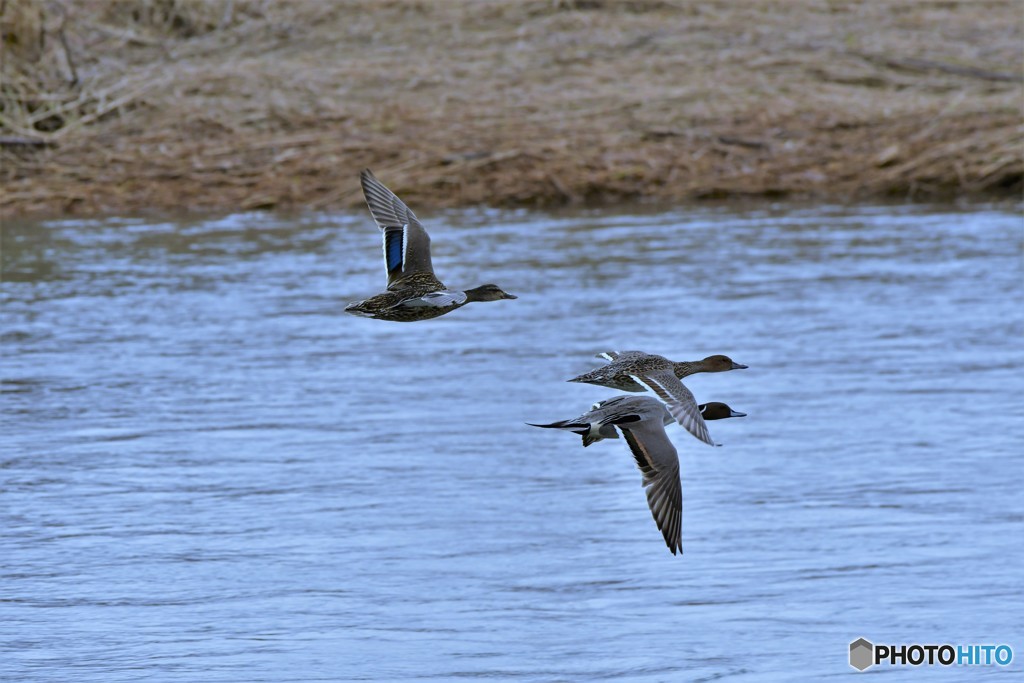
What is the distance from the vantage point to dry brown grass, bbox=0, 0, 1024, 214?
657 inches

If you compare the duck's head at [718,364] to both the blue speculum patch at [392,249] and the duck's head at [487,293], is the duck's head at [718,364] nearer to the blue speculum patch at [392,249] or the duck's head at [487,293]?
the duck's head at [487,293]

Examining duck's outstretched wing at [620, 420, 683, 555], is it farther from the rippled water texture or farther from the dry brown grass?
the dry brown grass

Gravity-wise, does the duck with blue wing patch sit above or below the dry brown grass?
above

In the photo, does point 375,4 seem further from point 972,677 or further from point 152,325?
point 972,677

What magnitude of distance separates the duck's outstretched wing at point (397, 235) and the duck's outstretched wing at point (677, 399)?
3.63 ft

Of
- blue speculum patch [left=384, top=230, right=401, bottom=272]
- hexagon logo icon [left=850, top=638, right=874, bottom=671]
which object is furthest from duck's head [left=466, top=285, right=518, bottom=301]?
hexagon logo icon [left=850, top=638, right=874, bottom=671]

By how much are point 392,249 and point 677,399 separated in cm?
169

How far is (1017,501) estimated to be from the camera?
8.20 meters

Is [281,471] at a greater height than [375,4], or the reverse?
[375,4]

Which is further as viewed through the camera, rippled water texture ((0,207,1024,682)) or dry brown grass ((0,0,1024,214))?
dry brown grass ((0,0,1024,214))

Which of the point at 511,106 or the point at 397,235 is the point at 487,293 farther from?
the point at 511,106

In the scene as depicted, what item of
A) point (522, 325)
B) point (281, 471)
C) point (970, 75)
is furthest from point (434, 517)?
point (970, 75)

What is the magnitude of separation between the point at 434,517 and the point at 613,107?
32.9ft

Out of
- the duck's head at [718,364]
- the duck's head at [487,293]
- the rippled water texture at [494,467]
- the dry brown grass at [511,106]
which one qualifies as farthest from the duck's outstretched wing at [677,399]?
the dry brown grass at [511,106]
